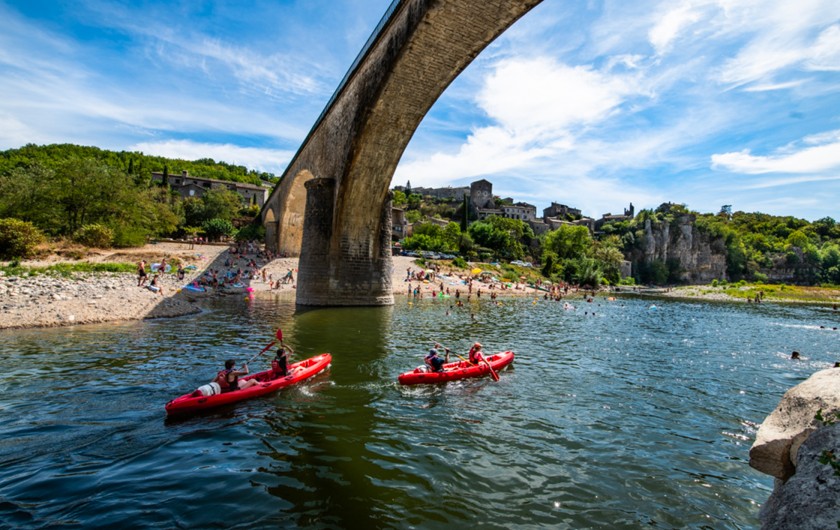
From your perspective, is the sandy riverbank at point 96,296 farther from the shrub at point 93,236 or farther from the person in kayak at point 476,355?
the person in kayak at point 476,355

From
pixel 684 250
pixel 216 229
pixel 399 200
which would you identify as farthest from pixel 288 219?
pixel 684 250

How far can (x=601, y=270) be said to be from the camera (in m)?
64.8

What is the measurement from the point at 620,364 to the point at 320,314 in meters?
12.7

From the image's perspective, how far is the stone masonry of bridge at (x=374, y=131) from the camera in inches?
499

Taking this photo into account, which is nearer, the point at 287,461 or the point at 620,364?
the point at 287,461

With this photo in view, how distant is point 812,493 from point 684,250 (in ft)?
322

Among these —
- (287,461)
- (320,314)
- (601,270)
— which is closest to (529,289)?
(601,270)

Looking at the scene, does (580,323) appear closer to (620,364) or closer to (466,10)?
(620,364)

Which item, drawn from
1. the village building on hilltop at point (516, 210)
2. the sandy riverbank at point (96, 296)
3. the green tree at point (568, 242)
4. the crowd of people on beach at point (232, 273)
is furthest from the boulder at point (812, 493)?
the village building on hilltop at point (516, 210)

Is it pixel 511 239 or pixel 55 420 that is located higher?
pixel 511 239

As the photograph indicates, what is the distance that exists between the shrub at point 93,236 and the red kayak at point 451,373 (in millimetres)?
32596

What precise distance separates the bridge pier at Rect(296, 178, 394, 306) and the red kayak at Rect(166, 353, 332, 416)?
430 inches

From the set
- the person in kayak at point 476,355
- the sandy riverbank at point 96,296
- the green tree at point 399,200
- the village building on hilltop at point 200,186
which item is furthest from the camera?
the green tree at point 399,200

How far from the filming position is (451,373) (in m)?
10.4
